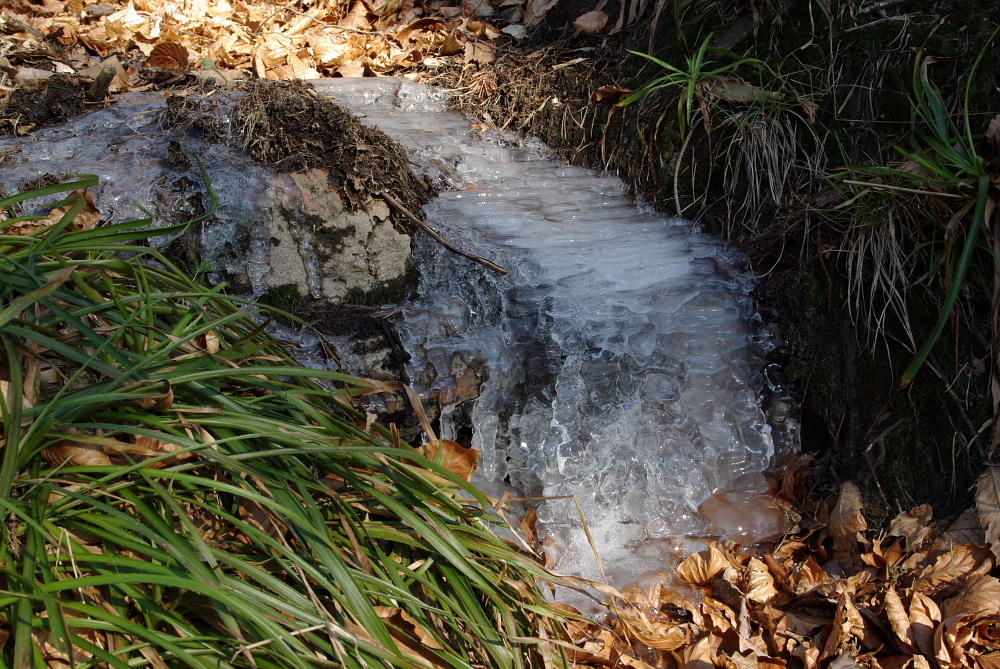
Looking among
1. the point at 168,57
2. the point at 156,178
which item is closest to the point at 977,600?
the point at 156,178

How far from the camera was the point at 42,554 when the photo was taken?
1.23m

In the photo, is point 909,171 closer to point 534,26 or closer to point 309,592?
point 309,592

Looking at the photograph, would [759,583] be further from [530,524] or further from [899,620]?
[530,524]

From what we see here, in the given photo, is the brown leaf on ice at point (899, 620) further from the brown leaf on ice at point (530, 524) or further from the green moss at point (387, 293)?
the green moss at point (387, 293)

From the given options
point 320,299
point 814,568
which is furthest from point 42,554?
point 814,568

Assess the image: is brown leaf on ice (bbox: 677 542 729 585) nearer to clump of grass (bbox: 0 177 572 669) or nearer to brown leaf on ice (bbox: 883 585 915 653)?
brown leaf on ice (bbox: 883 585 915 653)

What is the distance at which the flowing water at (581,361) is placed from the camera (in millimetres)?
2662

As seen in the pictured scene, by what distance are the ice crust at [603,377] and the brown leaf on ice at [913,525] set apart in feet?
1.74

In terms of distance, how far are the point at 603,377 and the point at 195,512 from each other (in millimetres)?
1700

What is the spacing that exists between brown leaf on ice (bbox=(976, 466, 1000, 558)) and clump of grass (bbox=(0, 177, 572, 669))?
141cm

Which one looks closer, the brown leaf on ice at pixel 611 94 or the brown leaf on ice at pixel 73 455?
the brown leaf on ice at pixel 73 455

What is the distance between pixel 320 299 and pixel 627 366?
4.33ft

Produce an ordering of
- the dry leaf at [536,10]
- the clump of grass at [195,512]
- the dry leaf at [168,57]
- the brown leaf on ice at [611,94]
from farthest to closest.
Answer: the dry leaf at [536,10] → the dry leaf at [168,57] → the brown leaf on ice at [611,94] → the clump of grass at [195,512]

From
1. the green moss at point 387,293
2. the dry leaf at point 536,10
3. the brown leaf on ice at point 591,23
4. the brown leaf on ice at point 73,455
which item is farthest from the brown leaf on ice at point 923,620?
the dry leaf at point 536,10
